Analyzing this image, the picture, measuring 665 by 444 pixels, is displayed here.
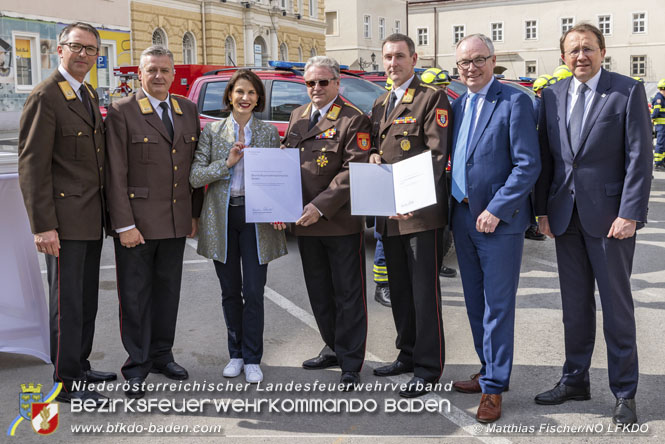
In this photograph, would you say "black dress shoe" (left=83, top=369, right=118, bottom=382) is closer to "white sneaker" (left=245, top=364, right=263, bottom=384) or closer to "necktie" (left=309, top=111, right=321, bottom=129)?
"white sneaker" (left=245, top=364, right=263, bottom=384)

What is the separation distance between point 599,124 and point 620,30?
58.9 m

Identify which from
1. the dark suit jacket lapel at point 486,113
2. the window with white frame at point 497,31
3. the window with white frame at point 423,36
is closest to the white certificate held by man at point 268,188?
the dark suit jacket lapel at point 486,113

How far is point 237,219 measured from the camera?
14.7 feet

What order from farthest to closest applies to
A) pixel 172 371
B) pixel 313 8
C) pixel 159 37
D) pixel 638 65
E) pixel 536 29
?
1. pixel 536 29
2. pixel 638 65
3. pixel 313 8
4. pixel 159 37
5. pixel 172 371

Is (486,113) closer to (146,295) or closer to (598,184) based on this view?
(598,184)

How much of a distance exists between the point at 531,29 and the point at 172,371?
59.2 m

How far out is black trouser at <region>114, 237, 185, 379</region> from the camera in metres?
4.37

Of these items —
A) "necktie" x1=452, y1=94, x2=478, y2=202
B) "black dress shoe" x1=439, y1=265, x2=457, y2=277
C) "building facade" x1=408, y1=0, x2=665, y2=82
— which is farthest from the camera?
"building facade" x1=408, y1=0, x2=665, y2=82

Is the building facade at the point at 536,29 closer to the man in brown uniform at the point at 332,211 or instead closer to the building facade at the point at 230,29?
the building facade at the point at 230,29

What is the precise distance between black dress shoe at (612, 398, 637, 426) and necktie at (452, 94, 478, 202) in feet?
4.42

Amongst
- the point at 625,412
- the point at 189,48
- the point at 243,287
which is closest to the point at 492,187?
the point at 625,412

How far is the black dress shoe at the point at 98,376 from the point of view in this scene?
4.52 metres

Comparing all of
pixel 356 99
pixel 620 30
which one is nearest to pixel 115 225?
pixel 356 99

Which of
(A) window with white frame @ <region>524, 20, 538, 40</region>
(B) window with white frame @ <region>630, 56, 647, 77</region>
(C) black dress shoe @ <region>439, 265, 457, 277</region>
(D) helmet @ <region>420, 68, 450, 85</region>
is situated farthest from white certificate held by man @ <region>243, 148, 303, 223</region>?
(B) window with white frame @ <region>630, 56, 647, 77</region>
